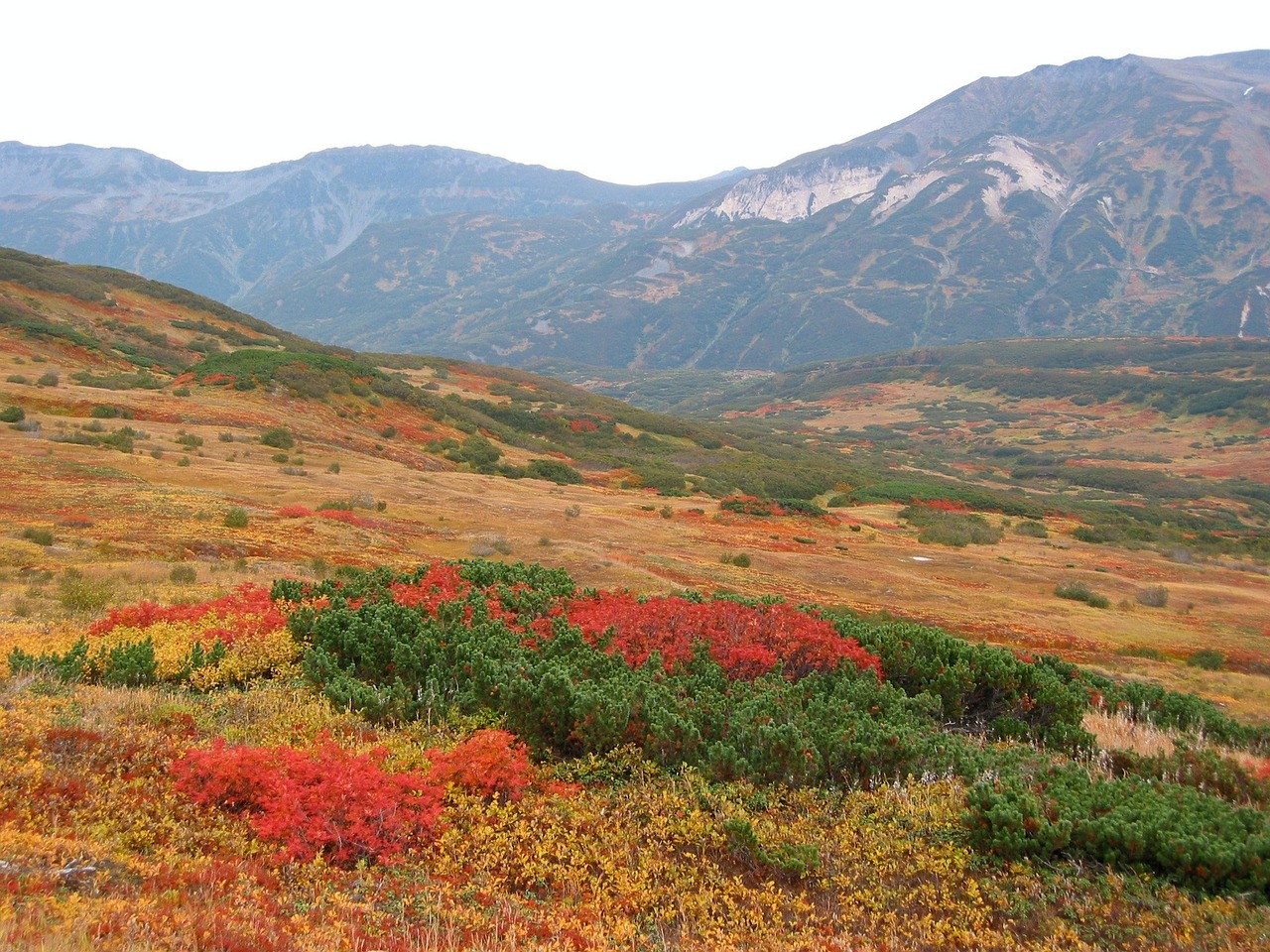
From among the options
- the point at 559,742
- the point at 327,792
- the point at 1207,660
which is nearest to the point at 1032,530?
the point at 1207,660

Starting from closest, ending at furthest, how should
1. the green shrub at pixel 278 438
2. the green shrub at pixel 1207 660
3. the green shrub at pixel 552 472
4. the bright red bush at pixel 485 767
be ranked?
the bright red bush at pixel 485 767
the green shrub at pixel 1207 660
the green shrub at pixel 278 438
the green shrub at pixel 552 472

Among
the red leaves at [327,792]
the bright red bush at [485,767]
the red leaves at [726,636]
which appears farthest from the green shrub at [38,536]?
the bright red bush at [485,767]

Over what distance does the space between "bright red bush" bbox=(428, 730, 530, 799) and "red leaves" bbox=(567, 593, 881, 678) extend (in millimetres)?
3117

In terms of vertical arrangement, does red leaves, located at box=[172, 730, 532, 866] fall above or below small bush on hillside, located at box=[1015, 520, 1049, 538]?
above

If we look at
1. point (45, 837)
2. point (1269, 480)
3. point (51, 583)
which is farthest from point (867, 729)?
point (1269, 480)

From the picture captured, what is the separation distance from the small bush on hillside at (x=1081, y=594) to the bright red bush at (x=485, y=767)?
23710 millimetres

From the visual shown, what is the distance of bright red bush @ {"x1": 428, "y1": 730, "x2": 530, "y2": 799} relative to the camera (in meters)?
6.17

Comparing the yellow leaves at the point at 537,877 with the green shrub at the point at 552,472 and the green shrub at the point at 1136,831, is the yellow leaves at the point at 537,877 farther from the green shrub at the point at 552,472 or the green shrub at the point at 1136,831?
the green shrub at the point at 552,472

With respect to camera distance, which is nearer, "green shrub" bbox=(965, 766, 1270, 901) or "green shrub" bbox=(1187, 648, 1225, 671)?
"green shrub" bbox=(965, 766, 1270, 901)

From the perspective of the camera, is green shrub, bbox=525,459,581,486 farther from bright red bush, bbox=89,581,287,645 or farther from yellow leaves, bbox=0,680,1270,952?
yellow leaves, bbox=0,680,1270,952

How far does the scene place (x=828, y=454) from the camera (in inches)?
3145

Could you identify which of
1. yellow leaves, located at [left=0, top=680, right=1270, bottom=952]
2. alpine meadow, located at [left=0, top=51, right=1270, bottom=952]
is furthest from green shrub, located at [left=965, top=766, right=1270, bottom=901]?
yellow leaves, located at [left=0, top=680, right=1270, bottom=952]

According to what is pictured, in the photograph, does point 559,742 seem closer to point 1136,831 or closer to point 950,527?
point 1136,831

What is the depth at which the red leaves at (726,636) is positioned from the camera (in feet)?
32.9
